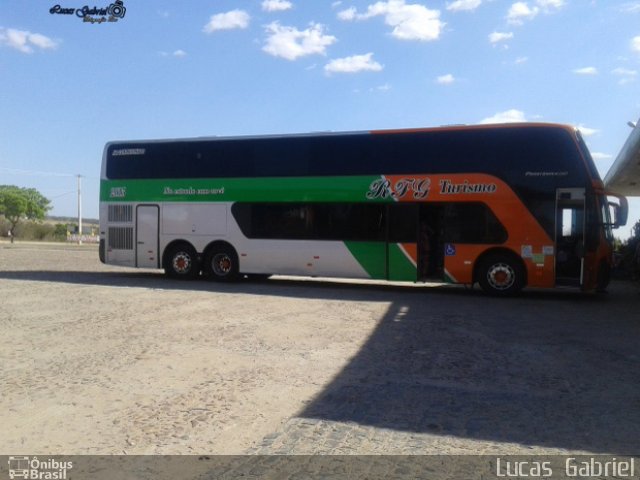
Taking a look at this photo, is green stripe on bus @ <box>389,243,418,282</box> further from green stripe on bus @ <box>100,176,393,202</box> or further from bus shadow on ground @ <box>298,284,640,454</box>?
bus shadow on ground @ <box>298,284,640,454</box>

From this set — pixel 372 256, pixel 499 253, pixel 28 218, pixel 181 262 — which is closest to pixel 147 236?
pixel 181 262

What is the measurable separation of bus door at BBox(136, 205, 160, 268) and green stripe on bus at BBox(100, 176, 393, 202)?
36cm

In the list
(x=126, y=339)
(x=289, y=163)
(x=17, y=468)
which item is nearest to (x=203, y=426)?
(x=17, y=468)

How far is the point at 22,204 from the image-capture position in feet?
273

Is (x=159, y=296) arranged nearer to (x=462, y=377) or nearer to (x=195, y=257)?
(x=195, y=257)

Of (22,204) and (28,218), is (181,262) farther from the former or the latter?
(28,218)

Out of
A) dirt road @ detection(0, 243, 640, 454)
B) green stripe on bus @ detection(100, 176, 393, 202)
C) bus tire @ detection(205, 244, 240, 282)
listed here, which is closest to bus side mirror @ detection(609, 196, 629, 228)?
dirt road @ detection(0, 243, 640, 454)

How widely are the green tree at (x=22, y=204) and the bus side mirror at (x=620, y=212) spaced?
78479mm

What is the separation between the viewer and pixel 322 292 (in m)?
14.6

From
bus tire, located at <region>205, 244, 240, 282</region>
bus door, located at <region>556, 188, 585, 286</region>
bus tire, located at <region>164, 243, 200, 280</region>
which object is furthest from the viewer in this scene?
bus tire, located at <region>164, 243, 200, 280</region>

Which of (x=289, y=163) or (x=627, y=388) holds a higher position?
(x=289, y=163)

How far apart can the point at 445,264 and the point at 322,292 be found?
3126 millimetres

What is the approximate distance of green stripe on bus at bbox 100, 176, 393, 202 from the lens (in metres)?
15.0

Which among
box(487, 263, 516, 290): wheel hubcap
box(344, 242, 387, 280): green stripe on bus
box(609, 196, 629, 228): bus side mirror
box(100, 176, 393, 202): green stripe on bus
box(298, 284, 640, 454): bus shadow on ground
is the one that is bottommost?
box(298, 284, 640, 454): bus shadow on ground
